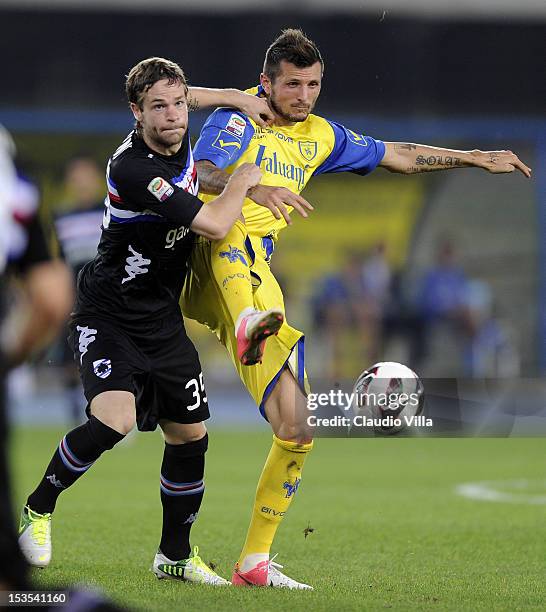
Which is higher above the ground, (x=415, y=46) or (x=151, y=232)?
(x=415, y=46)

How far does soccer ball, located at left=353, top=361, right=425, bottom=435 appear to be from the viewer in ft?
19.4

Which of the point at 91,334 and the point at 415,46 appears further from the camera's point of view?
the point at 415,46

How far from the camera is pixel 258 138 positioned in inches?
227

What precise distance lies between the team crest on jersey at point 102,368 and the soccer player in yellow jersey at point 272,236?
0.57 meters

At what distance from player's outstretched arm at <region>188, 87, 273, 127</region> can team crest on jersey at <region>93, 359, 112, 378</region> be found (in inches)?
50.4

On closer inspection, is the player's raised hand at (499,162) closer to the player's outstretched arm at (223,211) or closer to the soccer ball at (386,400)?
the soccer ball at (386,400)

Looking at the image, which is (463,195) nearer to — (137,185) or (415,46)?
(415,46)

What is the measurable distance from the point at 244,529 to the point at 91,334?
7.16 ft

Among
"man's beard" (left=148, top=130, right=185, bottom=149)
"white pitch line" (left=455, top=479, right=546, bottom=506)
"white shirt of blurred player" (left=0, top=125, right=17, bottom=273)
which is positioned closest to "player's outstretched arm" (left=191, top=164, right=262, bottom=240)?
"man's beard" (left=148, top=130, right=185, bottom=149)

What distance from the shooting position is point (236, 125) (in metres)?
5.65

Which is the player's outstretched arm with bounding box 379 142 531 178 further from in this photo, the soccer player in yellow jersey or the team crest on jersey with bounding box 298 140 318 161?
the team crest on jersey with bounding box 298 140 318 161

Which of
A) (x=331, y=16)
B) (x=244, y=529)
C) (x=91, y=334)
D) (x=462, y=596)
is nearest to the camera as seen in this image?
(x=462, y=596)

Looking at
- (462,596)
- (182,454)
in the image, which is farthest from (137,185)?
(462,596)

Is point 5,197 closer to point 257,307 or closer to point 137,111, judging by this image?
point 137,111
